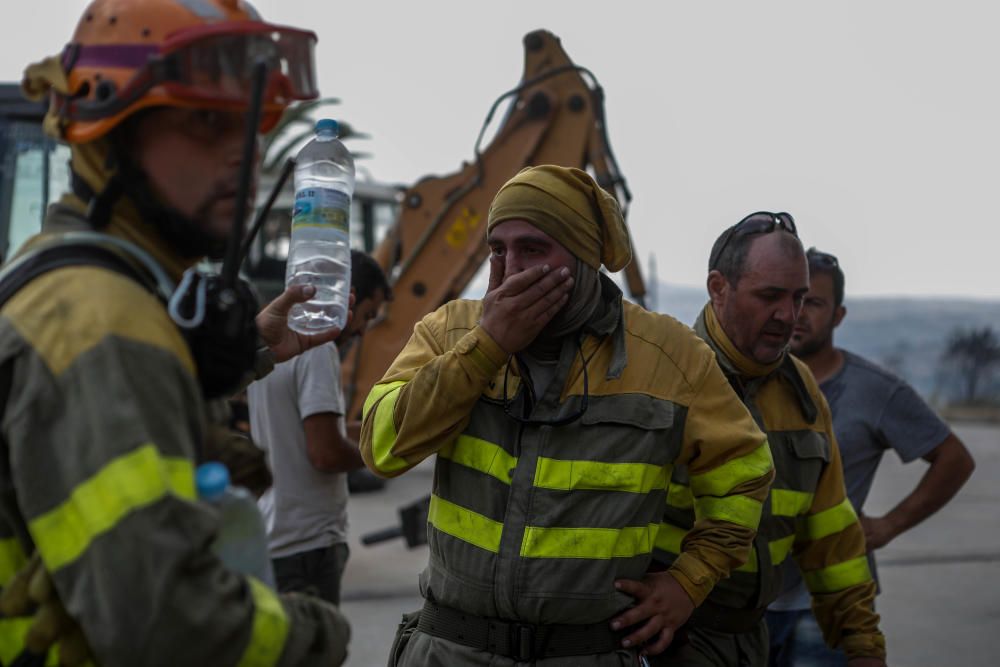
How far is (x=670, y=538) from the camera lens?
3.18 m

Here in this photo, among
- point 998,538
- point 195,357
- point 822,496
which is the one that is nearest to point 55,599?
point 195,357

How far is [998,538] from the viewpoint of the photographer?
946 centimetres

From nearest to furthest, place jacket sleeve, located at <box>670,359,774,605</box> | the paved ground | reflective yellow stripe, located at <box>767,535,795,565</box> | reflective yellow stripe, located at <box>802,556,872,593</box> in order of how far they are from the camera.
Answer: jacket sleeve, located at <box>670,359,774,605</box>, reflective yellow stripe, located at <box>767,535,795,565</box>, reflective yellow stripe, located at <box>802,556,872,593</box>, the paved ground

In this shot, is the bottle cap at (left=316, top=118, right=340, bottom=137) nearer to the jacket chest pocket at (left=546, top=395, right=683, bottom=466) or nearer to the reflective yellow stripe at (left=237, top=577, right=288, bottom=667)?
the jacket chest pocket at (left=546, top=395, right=683, bottom=466)

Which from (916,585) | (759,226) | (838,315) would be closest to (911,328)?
(916,585)

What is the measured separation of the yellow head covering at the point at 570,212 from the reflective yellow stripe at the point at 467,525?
691mm

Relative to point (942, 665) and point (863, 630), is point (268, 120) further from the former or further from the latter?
point (942, 665)

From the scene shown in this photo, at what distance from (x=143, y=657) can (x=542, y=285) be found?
4.71 ft

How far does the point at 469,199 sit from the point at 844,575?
5.72 metres

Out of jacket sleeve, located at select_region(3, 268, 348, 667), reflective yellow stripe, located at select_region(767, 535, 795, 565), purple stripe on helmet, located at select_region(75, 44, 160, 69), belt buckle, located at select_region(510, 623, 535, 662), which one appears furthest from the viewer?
reflective yellow stripe, located at select_region(767, 535, 795, 565)

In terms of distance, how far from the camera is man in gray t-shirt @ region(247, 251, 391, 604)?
3.87 m

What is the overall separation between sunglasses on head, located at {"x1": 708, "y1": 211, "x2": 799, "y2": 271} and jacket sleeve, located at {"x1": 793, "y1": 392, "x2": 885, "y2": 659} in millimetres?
578

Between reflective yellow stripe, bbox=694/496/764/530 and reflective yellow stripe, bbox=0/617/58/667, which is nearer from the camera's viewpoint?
reflective yellow stripe, bbox=0/617/58/667

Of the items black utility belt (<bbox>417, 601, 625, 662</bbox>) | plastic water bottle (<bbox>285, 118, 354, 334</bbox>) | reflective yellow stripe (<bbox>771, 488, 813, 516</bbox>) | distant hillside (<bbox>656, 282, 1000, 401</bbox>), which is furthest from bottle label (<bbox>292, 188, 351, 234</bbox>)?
distant hillside (<bbox>656, 282, 1000, 401</bbox>)
